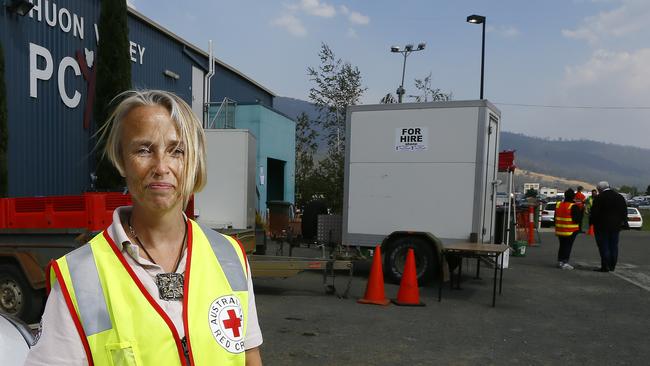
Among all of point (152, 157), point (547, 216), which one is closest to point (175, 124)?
point (152, 157)

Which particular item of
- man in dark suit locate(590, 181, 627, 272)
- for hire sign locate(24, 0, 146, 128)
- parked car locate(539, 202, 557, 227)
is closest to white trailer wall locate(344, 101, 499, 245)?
man in dark suit locate(590, 181, 627, 272)

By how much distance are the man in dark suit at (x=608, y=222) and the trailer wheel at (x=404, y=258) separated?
4759 mm

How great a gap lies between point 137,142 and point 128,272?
35 centimetres

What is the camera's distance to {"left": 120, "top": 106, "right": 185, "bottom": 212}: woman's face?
137cm

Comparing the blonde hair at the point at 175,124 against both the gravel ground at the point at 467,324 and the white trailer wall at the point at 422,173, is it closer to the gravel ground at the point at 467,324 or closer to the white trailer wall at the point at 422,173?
the gravel ground at the point at 467,324

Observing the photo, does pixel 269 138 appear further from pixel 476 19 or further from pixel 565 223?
pixel 565 223

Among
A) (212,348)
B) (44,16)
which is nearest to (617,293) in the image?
(212,348)

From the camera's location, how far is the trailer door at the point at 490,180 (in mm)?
9242

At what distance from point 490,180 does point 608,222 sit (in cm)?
366

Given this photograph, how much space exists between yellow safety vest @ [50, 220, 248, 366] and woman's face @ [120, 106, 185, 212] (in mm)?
153

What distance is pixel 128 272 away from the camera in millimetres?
1295

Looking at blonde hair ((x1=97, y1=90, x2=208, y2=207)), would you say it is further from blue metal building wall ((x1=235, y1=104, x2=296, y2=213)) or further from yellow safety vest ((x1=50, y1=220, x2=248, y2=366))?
blue metal building wall ((x1=235, y1=104, x2=296, y2=213))

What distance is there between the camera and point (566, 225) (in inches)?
456

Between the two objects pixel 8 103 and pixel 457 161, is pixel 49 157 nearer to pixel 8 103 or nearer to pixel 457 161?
pixel 8 103
